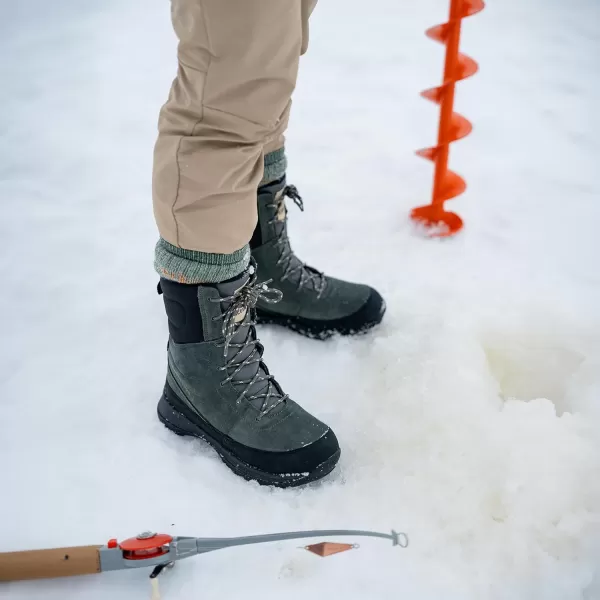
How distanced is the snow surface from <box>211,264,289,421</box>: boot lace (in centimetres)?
14

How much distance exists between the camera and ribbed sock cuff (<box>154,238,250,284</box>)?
3.40ft

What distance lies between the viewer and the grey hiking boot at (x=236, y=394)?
108cm

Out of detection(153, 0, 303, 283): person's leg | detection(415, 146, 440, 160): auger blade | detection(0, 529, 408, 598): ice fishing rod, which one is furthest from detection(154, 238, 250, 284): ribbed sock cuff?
detection(415, 146, 440, 160): auger blade

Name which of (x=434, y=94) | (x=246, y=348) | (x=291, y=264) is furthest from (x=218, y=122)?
(x=434, y=94)

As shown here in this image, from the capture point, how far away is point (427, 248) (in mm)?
1735

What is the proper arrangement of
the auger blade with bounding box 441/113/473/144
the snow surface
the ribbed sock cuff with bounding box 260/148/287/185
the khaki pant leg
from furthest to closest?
the auger blade with bounding box 441/113/473/144 < the ribbed sock cuff with bounding box 260/148/287/185 < the snow surface < the khaki pant leg

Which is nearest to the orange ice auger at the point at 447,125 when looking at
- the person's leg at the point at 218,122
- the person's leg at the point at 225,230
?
the person's leg at the point at 225,230

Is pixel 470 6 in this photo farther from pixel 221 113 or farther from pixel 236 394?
pixel 236 394

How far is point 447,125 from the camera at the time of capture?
5.56ft

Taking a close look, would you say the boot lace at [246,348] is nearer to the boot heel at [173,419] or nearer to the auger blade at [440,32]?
the boot heel at [173,419]

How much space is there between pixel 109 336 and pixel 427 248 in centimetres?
82

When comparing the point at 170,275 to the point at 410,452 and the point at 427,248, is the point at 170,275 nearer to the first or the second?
the point at 410,452

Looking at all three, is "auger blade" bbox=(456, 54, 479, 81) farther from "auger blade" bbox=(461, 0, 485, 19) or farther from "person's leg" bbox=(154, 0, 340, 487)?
"person's leg" bbox=(154, 0, 340, 487)

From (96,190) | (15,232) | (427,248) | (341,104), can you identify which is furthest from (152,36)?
(427,248)
